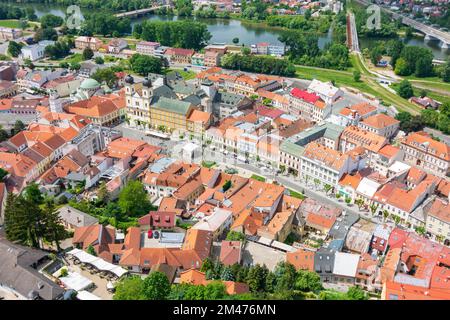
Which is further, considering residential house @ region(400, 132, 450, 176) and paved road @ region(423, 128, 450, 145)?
paved road @ region(423, 128, 450, 145)

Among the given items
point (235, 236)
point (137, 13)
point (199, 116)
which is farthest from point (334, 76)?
point (137, 13)

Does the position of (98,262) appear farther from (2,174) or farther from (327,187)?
(327,187)

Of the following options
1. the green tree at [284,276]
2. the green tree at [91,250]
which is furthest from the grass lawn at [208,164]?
the green tree at [284,276]

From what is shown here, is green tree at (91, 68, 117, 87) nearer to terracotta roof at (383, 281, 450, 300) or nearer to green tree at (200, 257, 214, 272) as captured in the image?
green tree at (200, 257, 214, 272)

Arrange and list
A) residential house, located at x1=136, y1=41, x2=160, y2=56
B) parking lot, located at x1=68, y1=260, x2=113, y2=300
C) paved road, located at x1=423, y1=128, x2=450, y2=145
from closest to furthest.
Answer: parking lot, located at x1=68, y1=260, x2=113, y2=300 → paved road, located at x1=423, y1=128, x2=450, y2=145 → residential house, located at x1=136, y1=41, x2=160, y2=56

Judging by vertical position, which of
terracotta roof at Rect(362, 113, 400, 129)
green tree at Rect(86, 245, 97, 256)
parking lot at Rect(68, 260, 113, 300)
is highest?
terracotta roof at Rect(362, 113, 400, 129)

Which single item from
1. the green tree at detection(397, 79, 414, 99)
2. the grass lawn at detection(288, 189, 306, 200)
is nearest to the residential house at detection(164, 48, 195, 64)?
the green tree at detection(397, 79, 414, 99)

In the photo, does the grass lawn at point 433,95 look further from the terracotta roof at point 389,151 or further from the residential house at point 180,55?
the residential house at point 180,55
